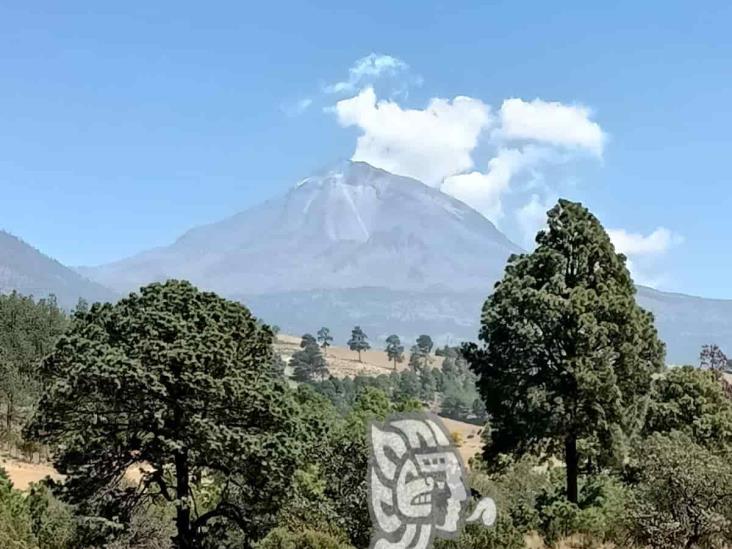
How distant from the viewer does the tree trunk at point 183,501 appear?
1280 cm

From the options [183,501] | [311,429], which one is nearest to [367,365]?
[311,429]

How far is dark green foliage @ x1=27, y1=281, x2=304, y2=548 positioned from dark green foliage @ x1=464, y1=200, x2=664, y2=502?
7406mm

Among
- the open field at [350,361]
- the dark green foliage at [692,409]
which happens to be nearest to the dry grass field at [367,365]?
the open field at [350,361]

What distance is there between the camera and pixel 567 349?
61.7 ft

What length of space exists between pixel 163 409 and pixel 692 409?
18.2m

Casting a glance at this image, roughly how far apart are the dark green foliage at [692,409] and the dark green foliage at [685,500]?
30.7 ft

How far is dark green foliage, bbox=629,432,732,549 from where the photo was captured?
14.0 meters

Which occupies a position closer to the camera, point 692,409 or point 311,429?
point 311,429

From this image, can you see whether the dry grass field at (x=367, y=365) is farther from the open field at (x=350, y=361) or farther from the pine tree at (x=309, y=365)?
the pine tree at (x=309, y=365)

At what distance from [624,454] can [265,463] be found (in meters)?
9.63

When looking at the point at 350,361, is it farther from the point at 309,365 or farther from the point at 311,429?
the point at 311,429

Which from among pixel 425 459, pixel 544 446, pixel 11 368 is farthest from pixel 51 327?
pixel 425 459

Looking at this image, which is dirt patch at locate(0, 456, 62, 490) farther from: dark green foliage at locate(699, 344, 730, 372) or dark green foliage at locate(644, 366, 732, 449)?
dark green foliage at locate(699, 344, 730, 372)

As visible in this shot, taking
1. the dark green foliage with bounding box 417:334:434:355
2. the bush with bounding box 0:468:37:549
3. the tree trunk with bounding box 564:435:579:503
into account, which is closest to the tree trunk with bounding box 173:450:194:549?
the bush with bounding box 0:468:37:549
